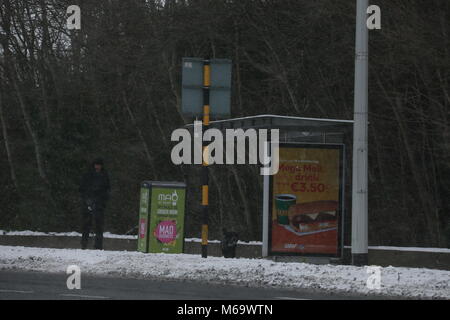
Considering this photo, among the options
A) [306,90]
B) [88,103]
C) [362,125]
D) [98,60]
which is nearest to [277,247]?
[362,125]

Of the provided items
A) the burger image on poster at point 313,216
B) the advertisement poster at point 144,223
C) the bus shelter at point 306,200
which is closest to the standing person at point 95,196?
the advertisement poster at point 144,223

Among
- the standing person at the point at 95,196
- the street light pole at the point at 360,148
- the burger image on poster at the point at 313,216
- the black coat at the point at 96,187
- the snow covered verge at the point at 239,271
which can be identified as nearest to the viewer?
the snow covered verge at the point at 239,271

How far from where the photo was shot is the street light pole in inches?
726

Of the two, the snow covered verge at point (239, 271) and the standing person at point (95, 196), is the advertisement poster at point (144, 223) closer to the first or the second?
the standing person at point (95, 196)

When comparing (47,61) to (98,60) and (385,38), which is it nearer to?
(98,60)

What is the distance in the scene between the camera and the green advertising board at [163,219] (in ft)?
73.5

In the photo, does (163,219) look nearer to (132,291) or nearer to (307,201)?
(307,201)

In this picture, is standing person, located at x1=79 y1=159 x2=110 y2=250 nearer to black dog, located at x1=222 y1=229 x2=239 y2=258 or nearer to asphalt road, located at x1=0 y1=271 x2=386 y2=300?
black dog, located at x1=222 y1=229 x2=239 y2=258

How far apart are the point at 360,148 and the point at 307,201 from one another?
2.10 m

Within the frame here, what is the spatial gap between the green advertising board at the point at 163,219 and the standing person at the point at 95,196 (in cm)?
130

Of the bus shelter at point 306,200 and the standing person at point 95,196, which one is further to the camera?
the standing person at point 95,196

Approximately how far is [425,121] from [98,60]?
47.4 feet

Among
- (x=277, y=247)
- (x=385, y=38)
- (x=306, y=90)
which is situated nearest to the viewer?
(x=277, y=247)

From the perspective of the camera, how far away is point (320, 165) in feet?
66.9
